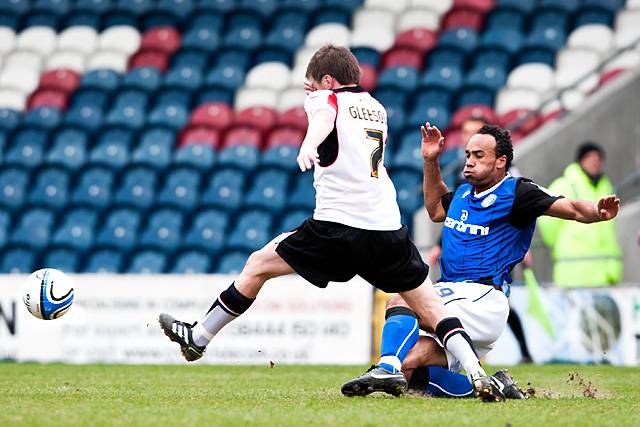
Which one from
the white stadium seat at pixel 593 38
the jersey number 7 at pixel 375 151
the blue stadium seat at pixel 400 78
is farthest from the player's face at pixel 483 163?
the white stadium seat at pixel 593 38

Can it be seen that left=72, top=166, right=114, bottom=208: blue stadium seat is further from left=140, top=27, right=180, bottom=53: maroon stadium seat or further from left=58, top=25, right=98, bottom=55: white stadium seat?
left=58, top=25, right=98, bottom=55: white stadium seat

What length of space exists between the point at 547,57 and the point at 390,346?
34.4 feet

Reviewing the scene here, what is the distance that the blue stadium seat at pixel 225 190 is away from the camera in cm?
1518

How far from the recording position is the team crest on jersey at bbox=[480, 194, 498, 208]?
649cm

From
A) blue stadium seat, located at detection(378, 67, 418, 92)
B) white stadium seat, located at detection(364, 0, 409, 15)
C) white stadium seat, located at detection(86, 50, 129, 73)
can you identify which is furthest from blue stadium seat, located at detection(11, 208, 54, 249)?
white stadium seat, located at detection(364, 0, 409, 15)

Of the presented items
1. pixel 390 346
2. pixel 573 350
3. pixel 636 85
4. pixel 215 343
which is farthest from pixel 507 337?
pixel 390 346

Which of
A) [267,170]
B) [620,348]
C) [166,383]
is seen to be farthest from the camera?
[267,170]

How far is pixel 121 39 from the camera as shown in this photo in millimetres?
18141

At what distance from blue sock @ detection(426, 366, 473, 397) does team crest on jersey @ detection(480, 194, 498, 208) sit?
3.05 feet

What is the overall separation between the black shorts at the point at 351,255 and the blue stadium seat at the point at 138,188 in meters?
9.63

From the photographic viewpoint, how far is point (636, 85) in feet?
44.3

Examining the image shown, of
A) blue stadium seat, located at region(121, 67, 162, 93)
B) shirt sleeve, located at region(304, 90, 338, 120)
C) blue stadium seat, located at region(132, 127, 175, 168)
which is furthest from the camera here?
blue stadium seat, located at region(121, 67, 162, 93)

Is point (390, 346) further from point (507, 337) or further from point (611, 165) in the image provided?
point (611, 165)

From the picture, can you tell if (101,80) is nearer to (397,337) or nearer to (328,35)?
(328,35)
